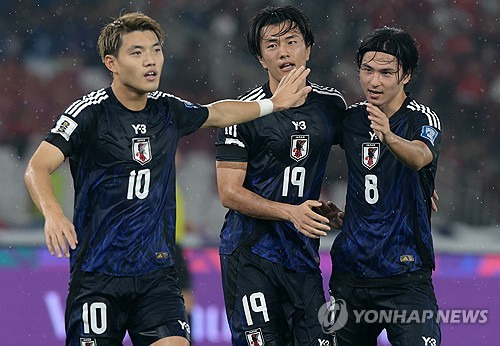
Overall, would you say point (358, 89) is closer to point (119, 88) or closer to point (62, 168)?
point (62, 168)

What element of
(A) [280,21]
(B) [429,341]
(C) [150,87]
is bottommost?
(B) [429,341]

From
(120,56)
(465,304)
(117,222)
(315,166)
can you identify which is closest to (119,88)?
(120,56)

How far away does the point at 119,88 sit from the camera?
5.01 m

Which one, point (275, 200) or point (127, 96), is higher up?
point (127, 96)

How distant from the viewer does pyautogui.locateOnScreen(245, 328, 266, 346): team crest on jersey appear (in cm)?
523

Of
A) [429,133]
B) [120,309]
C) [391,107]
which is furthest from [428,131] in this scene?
[120,309]

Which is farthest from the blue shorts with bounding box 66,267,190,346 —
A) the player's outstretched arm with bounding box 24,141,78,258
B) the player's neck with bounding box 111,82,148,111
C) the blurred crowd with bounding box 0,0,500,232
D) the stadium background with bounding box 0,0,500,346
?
the blurred crowd with bounding box 0,0,500,232

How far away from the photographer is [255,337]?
5.25 meters

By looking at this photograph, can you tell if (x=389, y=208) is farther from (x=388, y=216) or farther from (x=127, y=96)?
(x=127, y=96)

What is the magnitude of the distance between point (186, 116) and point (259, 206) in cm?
54

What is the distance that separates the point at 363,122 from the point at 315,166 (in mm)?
310

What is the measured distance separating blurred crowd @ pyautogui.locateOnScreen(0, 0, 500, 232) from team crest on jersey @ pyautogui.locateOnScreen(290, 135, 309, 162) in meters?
3.22

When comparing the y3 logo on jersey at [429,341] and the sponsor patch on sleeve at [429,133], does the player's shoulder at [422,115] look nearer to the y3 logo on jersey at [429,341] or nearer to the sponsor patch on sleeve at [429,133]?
the sponsor patch on sleeve at [429,133]

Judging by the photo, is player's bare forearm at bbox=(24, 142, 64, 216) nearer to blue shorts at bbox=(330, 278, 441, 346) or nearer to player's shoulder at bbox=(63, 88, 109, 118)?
player's shoulder at bbox=(63, 88, 109, 118)
